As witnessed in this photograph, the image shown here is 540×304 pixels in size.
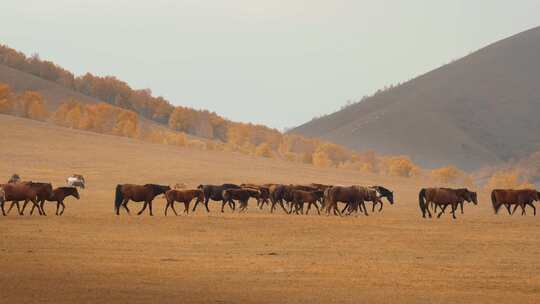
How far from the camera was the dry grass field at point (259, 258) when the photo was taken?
16688 mm

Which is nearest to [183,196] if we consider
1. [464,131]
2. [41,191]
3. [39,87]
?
[41,191]

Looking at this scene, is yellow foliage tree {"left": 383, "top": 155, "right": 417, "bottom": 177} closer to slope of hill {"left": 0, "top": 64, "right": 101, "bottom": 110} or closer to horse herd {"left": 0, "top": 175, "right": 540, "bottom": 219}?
slope of hill {"left": 0, "top": 64, "right": 101, "bottom": 110}

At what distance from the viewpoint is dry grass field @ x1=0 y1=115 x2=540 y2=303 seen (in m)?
16.7

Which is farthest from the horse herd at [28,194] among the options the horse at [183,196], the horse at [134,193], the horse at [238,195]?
the horse at [238,195]

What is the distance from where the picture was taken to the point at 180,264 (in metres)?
20.8

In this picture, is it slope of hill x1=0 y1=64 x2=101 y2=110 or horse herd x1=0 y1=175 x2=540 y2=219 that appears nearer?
horse herd x1=0 y1=175 x2=540 y2=219

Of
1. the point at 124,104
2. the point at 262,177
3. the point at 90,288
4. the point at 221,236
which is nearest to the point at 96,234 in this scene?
the point at 221,236

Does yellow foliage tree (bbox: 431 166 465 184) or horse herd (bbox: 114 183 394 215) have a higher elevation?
yellow foliage tree (bbox: 431 166 465 184)

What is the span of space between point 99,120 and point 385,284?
94.6 metres

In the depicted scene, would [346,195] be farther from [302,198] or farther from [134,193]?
[134,193]

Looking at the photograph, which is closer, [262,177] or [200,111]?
Answer: [262,177]

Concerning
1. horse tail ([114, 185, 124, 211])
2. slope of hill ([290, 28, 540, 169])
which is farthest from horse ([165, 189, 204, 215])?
slope of hill ([290, 28, 540, 169])

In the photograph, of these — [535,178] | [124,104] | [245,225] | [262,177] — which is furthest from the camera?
[124,104]

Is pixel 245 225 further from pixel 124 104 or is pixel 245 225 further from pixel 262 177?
pixel 124 104
